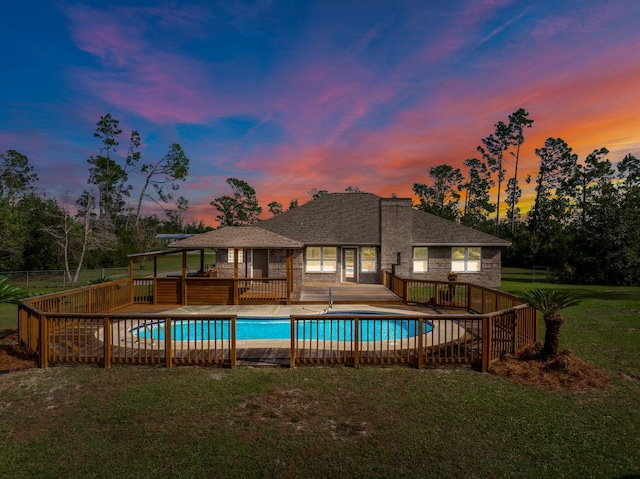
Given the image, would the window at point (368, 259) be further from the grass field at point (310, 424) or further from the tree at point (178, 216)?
the tree at point (178, 216)

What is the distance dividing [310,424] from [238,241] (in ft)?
39.1

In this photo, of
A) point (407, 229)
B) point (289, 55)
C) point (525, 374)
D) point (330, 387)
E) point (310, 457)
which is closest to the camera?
point (310, 457)

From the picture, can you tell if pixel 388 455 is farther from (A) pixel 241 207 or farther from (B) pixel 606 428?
(A) pixel 241 207

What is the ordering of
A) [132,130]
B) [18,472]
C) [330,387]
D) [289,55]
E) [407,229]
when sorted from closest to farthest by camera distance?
[18,472] → [330,387] → [289,55] → [407,229] → [132,130]

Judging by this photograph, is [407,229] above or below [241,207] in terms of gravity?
below

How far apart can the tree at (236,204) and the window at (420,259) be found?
43156 mm

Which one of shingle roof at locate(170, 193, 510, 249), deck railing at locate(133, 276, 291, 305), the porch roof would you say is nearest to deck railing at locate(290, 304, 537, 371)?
deck railing at locate(133, 276, 291, 305)

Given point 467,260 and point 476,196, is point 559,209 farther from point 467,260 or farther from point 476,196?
point 467,260

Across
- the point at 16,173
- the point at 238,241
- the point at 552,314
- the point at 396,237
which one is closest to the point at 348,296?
the point at 238,241

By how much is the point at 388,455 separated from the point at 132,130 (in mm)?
54746

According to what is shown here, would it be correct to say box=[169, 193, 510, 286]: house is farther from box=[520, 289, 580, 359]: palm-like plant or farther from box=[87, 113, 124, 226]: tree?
box=[87, 113, 124, 226]: tree

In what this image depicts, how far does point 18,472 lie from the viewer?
3924 mm

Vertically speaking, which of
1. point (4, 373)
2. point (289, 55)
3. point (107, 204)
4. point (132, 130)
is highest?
point (132, 130)

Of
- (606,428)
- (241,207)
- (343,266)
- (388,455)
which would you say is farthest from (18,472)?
(241,207)
